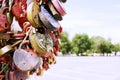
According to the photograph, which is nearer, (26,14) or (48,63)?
(26,14)

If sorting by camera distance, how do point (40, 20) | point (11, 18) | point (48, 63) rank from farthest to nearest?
1. point (48, 63)
2. point (11, 18)
3. point (40, 20)

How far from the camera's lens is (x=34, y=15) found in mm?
1081

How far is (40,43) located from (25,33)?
11cm

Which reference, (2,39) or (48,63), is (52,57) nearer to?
(48,63)

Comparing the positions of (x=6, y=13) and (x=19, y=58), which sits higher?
(x=6, y=13)

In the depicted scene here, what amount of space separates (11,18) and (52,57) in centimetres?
28

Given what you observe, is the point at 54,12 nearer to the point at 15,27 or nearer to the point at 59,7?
the point at 59,7

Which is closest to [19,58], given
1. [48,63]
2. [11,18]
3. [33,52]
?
[33,52]

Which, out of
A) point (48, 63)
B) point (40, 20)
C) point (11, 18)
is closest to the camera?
point (40, 20)

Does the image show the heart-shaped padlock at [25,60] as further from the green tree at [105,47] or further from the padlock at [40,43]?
the green tree at [105,47]

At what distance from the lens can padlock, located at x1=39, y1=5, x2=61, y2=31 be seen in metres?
1.07

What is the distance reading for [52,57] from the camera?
4.56 ft

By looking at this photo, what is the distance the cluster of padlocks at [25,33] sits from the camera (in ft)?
3.57

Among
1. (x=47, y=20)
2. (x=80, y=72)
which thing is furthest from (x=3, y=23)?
(x=80, y=72)
